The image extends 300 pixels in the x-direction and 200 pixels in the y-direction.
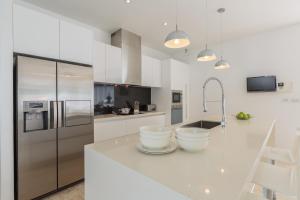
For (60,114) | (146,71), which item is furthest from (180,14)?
(60,114)

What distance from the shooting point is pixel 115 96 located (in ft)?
11.9

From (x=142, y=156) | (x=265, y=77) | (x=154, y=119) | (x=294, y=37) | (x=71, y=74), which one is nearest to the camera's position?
(x=142, y=156)

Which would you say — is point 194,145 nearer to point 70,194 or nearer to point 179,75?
point 70,194

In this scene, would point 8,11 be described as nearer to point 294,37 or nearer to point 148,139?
point 148,139

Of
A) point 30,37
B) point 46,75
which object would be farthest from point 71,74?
point 30,37

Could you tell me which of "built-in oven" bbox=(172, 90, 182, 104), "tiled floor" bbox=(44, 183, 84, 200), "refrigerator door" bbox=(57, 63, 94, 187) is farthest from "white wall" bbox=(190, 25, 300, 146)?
"tiled floor" bbox=(44, 183, 84, 200)

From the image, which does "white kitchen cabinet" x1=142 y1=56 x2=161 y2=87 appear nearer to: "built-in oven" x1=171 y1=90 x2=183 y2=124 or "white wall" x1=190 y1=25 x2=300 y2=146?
"built-in oven" x1=171 y1=90 x2=183 y2=124

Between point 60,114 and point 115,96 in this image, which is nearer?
point 60,114

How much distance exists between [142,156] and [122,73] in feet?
8.71

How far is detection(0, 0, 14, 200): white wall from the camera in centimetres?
163

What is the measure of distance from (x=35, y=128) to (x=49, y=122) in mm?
151

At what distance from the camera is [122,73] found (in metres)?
3.37

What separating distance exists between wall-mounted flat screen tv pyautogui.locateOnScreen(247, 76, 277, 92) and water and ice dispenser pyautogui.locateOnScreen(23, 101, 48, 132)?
4049 mm

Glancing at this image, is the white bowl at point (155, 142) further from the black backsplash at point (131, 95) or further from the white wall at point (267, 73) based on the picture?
the black backsplash at point (131, 95)
